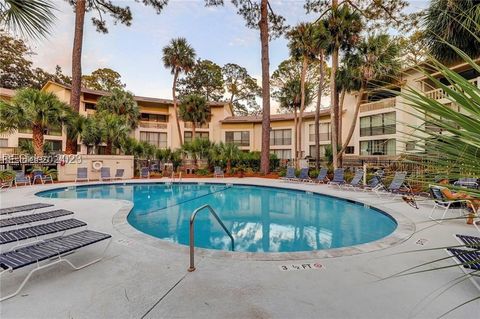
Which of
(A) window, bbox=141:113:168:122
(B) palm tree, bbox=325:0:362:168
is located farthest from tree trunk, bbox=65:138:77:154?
(B) palm tree, bbox=325:0:362:168

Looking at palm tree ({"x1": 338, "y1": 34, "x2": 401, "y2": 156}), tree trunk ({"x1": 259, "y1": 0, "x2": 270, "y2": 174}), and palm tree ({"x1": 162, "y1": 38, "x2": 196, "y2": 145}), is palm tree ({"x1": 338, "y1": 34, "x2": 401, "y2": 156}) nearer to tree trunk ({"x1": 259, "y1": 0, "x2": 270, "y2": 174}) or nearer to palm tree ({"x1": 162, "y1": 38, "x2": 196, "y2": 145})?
tree trunk ({"x1": 259, "y1": 0, "x2": 270, "y2": 174})

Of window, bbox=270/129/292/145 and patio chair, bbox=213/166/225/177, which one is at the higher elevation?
window, bbox=270/129/292/145

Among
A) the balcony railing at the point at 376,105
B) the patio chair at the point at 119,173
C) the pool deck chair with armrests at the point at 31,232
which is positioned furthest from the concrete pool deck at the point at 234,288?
the balcony railing at the point at 376,105

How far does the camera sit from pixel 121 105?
74.7 ft

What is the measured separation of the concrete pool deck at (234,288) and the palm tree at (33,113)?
40.7 feet

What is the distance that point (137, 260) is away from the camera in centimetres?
418

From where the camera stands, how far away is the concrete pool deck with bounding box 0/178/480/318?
9.36 ft

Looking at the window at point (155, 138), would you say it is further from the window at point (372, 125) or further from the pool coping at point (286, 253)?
the pool coping at point (286, 253)

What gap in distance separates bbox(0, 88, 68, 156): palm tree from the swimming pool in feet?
12.1

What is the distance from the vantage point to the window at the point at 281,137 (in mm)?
29438

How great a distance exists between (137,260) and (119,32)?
20703mm

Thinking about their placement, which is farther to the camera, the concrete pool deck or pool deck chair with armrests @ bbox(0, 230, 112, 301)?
pool deck chair with armrests @ bbox(0, 230, 112, 301)

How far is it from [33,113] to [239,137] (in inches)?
806

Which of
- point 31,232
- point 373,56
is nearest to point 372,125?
point 373,56
